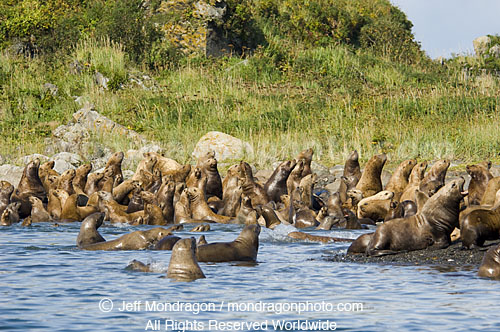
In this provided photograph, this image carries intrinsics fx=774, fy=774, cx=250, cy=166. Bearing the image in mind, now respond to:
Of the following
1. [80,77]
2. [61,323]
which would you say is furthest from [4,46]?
[61,323]

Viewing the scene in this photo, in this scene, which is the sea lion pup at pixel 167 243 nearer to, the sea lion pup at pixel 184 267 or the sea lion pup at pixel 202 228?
the sea lion pup at pixel 184 267

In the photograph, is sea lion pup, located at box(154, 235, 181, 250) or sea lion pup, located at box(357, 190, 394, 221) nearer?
sea lion pup, located at box(154, 235, 181, 250)

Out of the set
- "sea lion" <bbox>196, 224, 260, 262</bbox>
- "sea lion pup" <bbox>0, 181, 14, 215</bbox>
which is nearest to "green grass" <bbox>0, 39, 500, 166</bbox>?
"sea lion pup" <bbox>0, 181, 14, 215</bbox>

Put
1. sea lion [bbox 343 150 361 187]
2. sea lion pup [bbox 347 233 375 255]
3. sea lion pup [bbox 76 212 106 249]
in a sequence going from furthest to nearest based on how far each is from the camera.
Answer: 1. sea lion [bbox 343 150 361 187]
2. sea lion pup [bbox 76 212 106 249]
3. sea lion pup [bbox 347 233 375 255]

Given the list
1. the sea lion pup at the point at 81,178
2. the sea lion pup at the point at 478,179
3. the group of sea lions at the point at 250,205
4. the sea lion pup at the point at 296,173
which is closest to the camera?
the group of sea lions at the point at 250,205

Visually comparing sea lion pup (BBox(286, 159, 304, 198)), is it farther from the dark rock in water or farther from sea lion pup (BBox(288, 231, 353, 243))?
the dark rock in water

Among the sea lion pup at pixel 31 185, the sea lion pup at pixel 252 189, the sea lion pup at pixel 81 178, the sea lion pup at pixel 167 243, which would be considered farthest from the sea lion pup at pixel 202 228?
the sea lion pup at pixel 81 178

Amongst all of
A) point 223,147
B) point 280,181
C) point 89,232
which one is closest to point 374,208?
point 280,181

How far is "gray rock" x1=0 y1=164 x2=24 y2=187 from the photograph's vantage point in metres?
18.6

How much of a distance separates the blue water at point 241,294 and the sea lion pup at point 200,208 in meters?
3.36

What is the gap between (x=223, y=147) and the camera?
20.7 metres

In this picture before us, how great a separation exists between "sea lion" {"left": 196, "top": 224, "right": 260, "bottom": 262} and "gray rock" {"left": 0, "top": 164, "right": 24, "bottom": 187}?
10665mm

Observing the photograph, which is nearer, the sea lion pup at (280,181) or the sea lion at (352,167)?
the sea lion pup at (280,181)

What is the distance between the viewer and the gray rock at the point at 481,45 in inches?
1416
